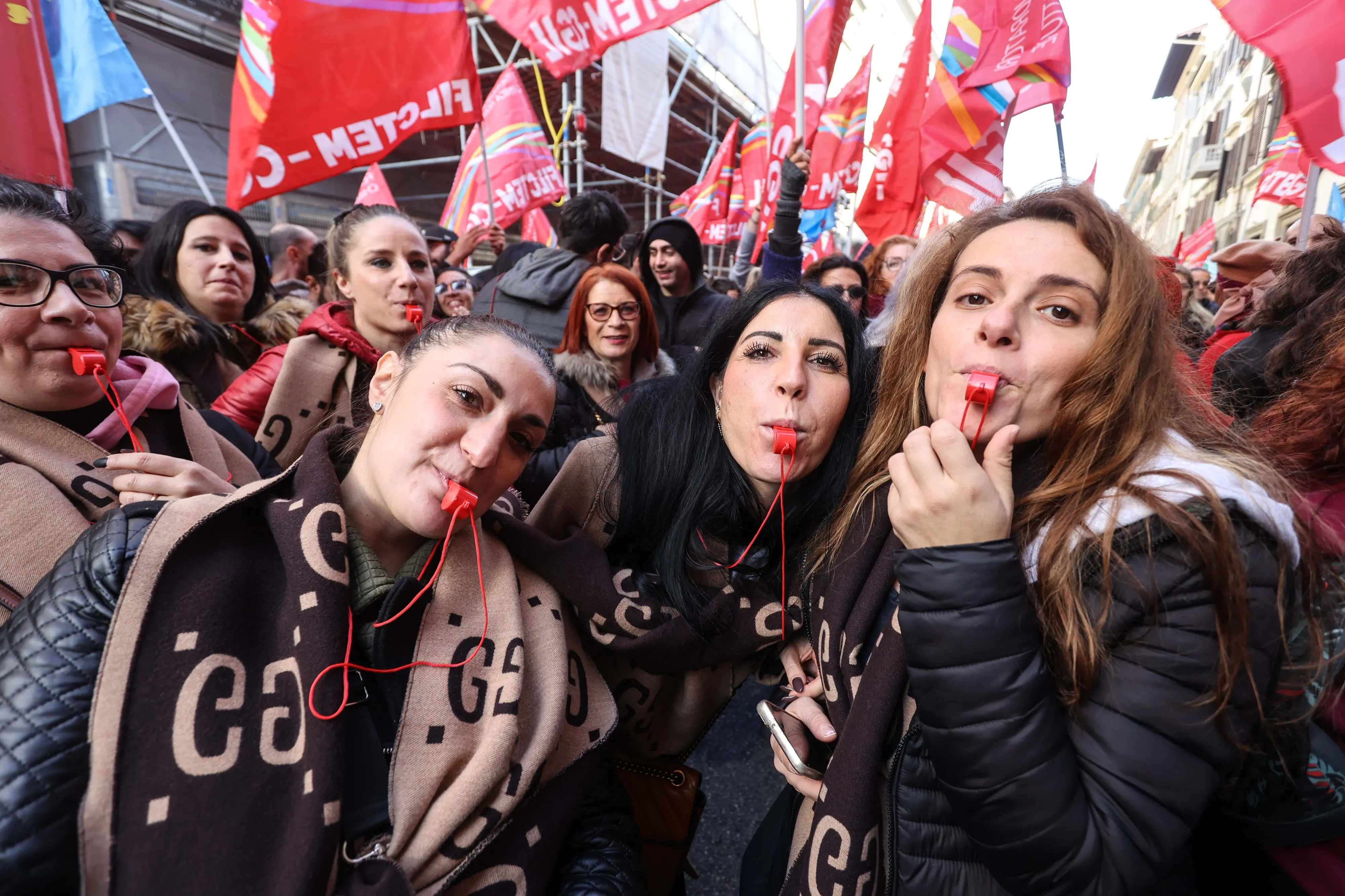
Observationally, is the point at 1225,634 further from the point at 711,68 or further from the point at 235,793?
the point at 711,68

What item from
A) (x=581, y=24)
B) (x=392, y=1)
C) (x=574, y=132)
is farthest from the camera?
(x=574, y=132)

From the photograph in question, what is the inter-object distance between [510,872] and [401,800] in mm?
311

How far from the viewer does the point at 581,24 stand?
4.09 m

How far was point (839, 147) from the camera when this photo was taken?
6.43 metres

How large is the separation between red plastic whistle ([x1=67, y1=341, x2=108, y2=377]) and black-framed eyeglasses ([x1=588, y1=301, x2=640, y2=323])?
2226 mm

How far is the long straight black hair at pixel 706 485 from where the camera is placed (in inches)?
75.3

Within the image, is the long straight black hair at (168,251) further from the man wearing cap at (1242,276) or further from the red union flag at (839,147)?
the man wearing cap at (1242,276)

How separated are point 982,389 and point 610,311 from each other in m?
2.48

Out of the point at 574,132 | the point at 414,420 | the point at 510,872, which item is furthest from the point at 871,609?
the point at 574,132

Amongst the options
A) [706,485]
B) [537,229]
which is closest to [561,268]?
[706,485]

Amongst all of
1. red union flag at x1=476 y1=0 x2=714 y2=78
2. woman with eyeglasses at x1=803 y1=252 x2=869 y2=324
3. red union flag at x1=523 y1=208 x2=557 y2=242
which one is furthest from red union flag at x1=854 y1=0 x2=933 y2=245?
red union flag at x1=523 y1=208 x2=557 y2=242

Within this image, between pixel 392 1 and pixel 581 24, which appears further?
pixel 581 24

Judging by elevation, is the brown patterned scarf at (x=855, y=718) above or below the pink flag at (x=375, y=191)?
below

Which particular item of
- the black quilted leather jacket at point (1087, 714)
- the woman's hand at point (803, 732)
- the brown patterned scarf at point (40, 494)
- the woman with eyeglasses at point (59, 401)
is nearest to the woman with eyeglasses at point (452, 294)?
the woman with eyeglasses at point (59, 401)
